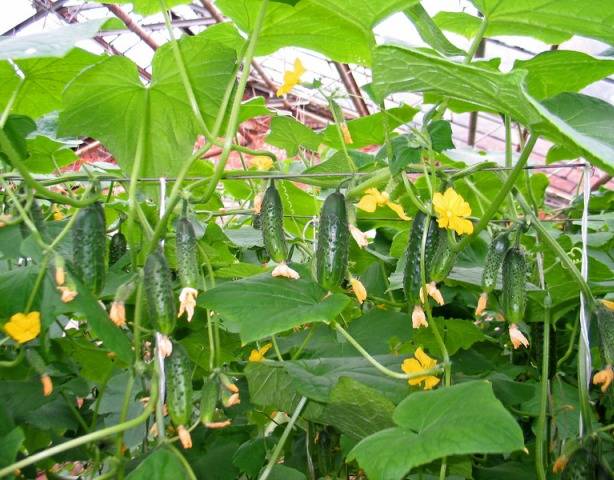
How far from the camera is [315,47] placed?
1.16 meters

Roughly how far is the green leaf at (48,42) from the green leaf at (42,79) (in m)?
0.22

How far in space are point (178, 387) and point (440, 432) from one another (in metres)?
0.32

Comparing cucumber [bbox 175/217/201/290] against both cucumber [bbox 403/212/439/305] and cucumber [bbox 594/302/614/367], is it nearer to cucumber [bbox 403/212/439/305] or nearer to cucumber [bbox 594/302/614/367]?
cucumber [bbox 403/212/439/305]

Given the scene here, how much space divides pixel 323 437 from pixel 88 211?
0.59m

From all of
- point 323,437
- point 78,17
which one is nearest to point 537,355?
point 323,437

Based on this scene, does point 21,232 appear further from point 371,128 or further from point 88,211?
point 371,128

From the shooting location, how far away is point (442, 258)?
0.91 meters

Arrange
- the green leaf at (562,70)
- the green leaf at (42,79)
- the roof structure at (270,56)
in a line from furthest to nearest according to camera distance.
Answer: the roof structure at (270,56), the green leaf at (42,79), the green leaf at (562,70)

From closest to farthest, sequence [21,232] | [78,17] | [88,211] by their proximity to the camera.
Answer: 1. [88,211]
2. [21,232]
3. [78,17]

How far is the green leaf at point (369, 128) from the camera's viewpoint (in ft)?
4.75

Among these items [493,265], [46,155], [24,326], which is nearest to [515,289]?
[493,265]

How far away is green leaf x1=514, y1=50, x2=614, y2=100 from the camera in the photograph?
1.01m

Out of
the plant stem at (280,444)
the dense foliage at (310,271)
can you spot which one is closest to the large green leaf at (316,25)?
the dense foliage at (310,271)

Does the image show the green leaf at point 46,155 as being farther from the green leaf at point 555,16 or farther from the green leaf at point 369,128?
the green leaf at point 555,16
